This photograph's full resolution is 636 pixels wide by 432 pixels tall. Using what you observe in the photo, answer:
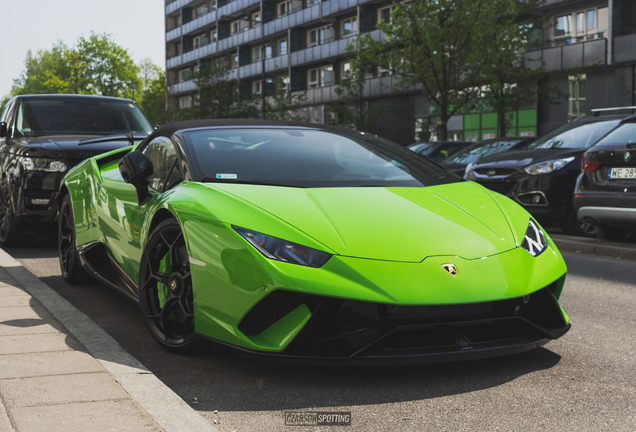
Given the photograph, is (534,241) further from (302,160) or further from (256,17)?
(256,17)

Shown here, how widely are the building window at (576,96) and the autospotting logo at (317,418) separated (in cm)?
3005

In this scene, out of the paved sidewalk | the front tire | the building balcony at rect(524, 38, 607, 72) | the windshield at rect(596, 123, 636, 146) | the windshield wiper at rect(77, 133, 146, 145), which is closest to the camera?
the paved sidewalk

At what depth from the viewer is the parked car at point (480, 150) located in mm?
15508

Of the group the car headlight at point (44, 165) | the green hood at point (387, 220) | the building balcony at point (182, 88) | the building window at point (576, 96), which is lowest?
the green hood at point (387, 220)

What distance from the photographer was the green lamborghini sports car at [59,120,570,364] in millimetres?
3520

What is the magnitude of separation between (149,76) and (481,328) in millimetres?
102315

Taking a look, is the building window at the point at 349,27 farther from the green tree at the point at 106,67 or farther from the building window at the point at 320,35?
the green tree at the point at 106,67

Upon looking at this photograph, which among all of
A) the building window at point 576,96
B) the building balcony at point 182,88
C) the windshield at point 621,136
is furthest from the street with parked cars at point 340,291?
the building balcony at point 182,88

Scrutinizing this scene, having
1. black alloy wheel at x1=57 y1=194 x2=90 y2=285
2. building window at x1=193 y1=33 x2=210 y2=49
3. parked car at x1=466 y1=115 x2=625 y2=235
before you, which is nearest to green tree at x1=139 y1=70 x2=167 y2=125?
building window at x1=193 y1=33 x2=210 y2=49

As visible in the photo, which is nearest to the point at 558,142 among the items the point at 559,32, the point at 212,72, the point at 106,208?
the point at 106,208

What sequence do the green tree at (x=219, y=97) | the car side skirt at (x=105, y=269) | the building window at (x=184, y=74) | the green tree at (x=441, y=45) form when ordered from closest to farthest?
the car side skirt at (x=105, y=269) < the green tree at (x=441, y=45) < the green tree at (x=219, y=97) < the building window at (x=184, y=74)

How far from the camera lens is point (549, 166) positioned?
10.9 meters

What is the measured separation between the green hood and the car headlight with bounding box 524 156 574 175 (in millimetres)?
6739

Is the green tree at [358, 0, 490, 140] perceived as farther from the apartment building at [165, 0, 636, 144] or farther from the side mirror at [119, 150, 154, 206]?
the side mirror at [119, 150, 154, 206]
